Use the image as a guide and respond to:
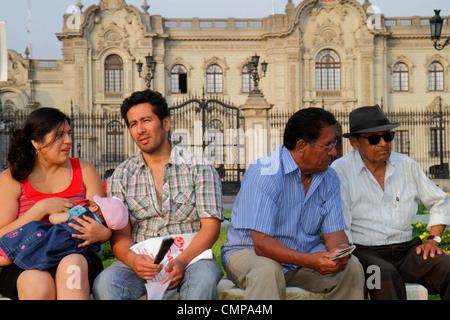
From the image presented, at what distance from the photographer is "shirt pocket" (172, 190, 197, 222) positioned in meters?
3.17

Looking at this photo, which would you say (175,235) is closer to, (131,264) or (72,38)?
(131,264)

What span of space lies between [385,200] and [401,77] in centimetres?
2687

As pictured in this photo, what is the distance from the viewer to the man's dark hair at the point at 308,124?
312 centimetres

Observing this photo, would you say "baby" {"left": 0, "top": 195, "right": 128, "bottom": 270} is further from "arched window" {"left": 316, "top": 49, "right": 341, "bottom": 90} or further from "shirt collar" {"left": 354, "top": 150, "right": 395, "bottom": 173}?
"arched window" {"left": 316, "top": 49, "right": 341, "bottom": 90}

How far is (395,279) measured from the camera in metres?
3.04

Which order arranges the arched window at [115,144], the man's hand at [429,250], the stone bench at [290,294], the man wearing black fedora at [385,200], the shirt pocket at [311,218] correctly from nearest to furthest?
the stone bench at [290,294], the shirt pocket at [311,218], the man's hand at [429,250], the man wearing black fedora at [385,200], the arched window at [115,144]

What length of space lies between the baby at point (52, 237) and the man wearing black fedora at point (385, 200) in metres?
1.53

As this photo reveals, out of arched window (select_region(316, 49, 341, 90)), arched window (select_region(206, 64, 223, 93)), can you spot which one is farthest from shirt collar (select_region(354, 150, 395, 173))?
arched window (select_region(316, 49, 341, 90))

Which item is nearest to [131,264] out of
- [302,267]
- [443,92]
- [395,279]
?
[302,267]

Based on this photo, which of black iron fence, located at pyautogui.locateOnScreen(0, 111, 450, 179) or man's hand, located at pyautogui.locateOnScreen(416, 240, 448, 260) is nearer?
man's hand, located at pyautogui.locateOnScreen(416, 240, 448, 260)

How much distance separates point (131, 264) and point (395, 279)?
1559 mm

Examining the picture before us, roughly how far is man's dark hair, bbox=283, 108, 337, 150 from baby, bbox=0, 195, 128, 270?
1.14 meters

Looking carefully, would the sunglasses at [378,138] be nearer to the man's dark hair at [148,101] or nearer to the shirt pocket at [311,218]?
the shirt pocket at [311,218]

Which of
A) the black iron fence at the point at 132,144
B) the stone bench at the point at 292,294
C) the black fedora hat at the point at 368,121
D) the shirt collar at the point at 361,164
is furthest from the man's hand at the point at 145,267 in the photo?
the black iron fence at the point at 132,144
